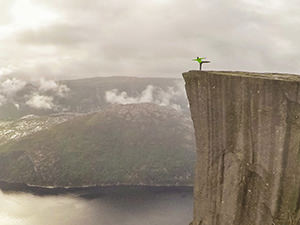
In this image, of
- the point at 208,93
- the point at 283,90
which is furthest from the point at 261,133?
the point at 208,93

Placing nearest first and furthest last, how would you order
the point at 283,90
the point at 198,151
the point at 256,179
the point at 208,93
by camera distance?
the point at 283,90 < the point at 256,179 < the point at 208,93 < the point at 198,151

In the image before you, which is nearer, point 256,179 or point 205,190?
point 256,179

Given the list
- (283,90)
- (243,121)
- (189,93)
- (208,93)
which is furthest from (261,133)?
(189,93)

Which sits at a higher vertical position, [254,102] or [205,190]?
[254,102]

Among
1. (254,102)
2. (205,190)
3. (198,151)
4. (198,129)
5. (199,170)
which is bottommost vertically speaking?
(205,190)

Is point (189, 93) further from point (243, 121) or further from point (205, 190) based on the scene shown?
point (205, 190)

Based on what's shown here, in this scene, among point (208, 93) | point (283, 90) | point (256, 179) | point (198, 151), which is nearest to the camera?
point (283, 90)
